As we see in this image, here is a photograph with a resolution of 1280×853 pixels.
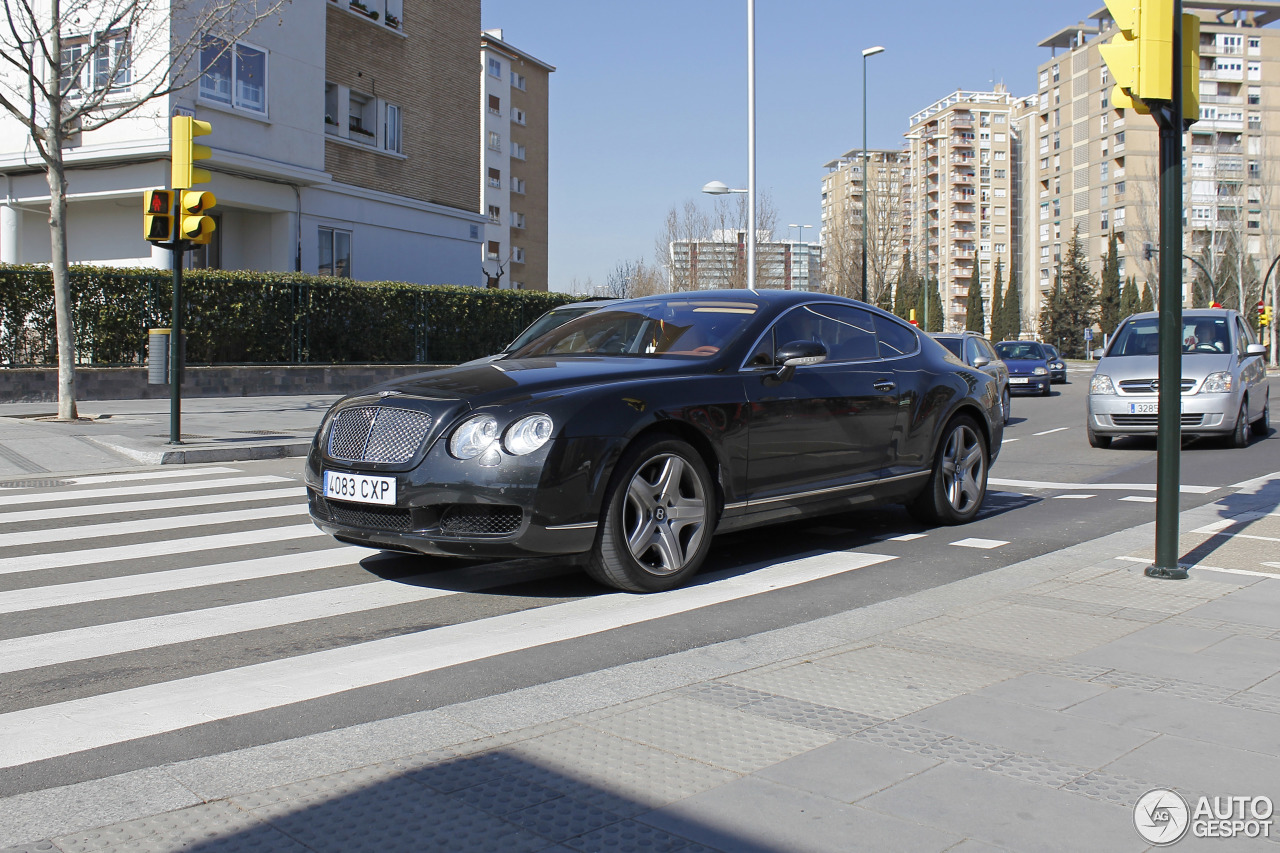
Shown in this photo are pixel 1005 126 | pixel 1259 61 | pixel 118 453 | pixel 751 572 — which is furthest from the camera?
pixel 1005 126

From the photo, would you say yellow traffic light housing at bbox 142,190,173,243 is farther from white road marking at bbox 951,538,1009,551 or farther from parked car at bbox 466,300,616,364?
white road marking at bbox 951,538,1009,551

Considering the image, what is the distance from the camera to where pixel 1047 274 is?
10894 centimetres

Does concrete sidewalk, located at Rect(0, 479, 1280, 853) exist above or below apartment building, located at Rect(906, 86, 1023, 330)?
below

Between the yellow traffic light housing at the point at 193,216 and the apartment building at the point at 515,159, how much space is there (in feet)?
168

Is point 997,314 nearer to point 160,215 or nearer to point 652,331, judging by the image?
point 160,215

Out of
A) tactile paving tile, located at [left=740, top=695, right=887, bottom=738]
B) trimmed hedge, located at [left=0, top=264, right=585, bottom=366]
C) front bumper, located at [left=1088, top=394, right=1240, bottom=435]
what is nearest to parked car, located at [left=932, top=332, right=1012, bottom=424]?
front bumper, located at [left=1088, top=394, right=1240, bottom=435]

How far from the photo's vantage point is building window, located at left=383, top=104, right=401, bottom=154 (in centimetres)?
2827

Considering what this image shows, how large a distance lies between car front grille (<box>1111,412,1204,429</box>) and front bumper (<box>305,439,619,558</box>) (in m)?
10.3

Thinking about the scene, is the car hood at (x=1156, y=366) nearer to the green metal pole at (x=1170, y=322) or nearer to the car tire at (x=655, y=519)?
the green metal pole at (x=1170, y=322)

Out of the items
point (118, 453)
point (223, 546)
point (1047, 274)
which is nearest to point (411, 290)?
point (118, 453)

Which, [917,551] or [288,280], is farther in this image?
[288,280]

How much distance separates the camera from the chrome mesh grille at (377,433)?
5.16 m

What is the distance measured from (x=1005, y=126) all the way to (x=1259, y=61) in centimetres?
3810

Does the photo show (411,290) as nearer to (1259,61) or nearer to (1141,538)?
(1141,538)
